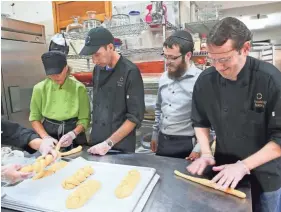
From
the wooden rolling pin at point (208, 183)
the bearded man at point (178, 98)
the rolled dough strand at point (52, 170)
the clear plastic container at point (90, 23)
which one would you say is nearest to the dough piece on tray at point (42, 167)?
the rolled dough strand at point (52, 170)

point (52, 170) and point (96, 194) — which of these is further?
point (52, 170)

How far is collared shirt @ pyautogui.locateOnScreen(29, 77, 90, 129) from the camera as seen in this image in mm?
1588

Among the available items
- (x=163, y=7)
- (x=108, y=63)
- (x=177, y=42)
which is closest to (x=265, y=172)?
(x=177, y=42)

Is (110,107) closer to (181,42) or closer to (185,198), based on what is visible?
(181,42)

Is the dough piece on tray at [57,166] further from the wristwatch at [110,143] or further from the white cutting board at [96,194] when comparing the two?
the wristwatch at [110,143]

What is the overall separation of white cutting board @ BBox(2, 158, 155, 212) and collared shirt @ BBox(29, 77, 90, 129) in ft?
1.57

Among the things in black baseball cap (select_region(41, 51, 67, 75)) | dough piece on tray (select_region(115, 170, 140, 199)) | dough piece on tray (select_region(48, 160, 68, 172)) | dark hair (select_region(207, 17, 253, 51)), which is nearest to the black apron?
black baseball cap (select_region(41, 51, 67, 75))

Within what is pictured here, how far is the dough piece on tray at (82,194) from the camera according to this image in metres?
0.87

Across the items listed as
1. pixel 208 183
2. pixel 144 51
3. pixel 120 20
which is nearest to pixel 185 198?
pixel 208 183

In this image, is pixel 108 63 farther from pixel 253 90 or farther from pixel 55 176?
pixel 253 90

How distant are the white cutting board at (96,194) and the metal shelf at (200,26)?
1.46 m

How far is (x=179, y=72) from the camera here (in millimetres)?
1569

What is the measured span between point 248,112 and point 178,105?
0.54 metres

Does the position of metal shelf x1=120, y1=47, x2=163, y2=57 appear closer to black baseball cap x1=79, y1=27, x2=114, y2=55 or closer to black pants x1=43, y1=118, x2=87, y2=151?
black baseball cap x1=79, y1=27, x2=114, y2=55
